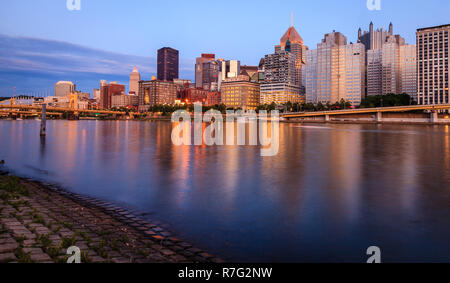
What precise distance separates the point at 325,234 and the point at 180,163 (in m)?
17.4

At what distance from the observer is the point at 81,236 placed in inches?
321

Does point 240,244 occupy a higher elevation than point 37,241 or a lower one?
lower

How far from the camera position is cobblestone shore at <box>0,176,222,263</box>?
6.95 meters

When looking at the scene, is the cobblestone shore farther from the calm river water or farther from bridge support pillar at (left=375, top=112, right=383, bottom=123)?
bridge support pillar at (left=375, top=112, right=383, bottom=123)

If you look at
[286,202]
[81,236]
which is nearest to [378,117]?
[286,202]

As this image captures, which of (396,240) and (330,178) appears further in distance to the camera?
(330,178)

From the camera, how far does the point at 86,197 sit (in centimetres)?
1471

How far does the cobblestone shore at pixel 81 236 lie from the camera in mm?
6945

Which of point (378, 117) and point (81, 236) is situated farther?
point (378, 117)

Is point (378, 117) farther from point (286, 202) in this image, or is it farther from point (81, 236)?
point (81, 236)

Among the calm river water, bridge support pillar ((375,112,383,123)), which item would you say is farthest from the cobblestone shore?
bridge support pillar ((375,112,383,123))
